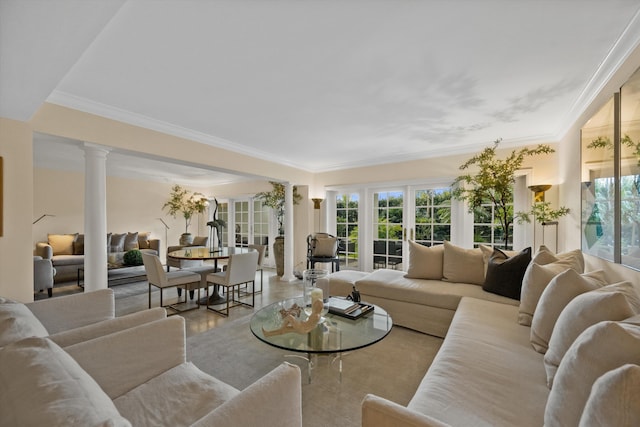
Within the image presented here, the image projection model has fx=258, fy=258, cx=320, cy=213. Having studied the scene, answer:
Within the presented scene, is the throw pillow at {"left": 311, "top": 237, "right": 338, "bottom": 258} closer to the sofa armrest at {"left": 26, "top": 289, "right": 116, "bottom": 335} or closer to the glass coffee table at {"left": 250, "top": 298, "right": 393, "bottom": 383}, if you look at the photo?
the glass coffee table at {"left": 250, "top": 298, "right": 393, "bottom": 383}

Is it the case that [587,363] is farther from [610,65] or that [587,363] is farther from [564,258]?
[610,65]

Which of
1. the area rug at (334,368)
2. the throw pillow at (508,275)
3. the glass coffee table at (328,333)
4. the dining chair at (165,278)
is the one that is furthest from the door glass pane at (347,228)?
the glass coffee table at (328,333)

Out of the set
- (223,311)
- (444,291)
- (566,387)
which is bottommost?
(223,311)

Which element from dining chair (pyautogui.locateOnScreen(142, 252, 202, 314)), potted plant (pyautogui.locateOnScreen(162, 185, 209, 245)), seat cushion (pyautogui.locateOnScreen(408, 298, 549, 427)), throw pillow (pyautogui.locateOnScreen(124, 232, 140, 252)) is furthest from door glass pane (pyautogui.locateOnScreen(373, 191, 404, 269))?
throw pillow (pyautogui.locateOnScreen(124, 232, 140, 252))

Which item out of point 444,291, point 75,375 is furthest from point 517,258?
point 75,375

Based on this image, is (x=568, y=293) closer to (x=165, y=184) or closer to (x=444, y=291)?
(x=444, y=291)

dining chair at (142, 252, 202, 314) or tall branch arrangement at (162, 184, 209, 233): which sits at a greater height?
tall branch arrangement at (162, 184, 209, 233)

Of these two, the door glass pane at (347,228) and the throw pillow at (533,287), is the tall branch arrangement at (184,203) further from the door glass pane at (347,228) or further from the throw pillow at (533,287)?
the throw pillow at (533,287)

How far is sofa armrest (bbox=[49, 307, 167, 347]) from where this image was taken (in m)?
1.25

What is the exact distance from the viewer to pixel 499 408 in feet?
3.56

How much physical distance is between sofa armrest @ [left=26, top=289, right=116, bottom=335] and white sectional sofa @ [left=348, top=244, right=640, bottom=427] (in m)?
1.85

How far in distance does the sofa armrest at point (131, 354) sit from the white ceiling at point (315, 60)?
1481 millimetres

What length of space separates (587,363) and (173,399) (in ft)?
5.22

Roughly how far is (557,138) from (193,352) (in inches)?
205
